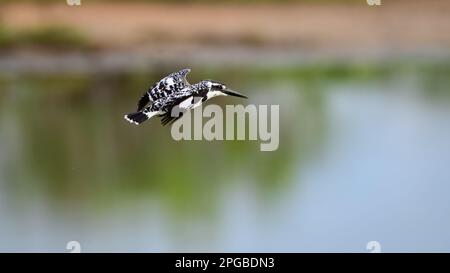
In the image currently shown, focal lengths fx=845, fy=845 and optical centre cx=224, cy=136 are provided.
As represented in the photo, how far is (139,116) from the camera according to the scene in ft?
8.76

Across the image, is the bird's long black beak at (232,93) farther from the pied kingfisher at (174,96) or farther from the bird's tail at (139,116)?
the bird's tail at (139,116)

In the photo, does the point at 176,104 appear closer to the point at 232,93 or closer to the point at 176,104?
the point at 176,104

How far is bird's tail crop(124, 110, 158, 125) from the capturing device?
2.67 metres

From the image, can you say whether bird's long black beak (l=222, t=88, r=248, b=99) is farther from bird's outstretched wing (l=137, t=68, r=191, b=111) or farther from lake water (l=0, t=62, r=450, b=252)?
bird's outstretched wing (l=137, t=68, r=191, b=111)

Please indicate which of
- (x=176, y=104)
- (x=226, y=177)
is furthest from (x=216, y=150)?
(x=176, y=104)

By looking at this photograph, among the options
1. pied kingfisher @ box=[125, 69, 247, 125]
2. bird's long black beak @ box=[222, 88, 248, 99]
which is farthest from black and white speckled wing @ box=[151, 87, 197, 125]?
bird's long black beak @ box=[222, 88, 248, 99]

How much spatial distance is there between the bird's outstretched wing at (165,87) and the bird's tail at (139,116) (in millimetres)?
18

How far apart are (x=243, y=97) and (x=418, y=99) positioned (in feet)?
1.83

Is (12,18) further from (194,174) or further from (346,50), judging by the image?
(346,50)

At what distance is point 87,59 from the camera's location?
8.84ft

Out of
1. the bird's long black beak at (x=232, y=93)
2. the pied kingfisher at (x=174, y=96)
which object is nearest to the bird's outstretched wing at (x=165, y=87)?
the pied kingfisher at (x=174, y=96)

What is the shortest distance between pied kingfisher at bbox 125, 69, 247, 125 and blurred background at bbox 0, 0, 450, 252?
0.03m
